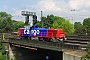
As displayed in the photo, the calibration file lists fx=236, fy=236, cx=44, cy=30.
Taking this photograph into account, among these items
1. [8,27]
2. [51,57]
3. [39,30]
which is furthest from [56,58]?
[8,27]

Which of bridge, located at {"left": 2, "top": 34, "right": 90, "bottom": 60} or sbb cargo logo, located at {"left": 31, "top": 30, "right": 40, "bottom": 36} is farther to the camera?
sbb cargo logo, located at {"left": 31, "top": 30, "right": 40, "bottom": 36}

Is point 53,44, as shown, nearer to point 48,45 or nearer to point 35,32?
point 48,45

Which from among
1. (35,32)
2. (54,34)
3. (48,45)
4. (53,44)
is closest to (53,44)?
(53,44)

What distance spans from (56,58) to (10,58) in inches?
502

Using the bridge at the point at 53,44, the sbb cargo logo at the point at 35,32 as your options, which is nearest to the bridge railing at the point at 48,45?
the bridge at the point at 53,44

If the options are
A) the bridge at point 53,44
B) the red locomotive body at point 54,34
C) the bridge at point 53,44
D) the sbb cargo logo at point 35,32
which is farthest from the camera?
the sbb cargo logo at point 35,32

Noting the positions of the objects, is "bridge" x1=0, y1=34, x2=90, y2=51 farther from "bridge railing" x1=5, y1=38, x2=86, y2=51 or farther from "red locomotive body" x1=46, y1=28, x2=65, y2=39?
"red locomotive body" x1=46, y1=28, x2=65, y2=39

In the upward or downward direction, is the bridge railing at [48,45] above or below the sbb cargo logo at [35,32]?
below

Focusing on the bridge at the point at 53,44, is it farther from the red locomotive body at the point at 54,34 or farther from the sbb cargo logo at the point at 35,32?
the sbb cargo logo at the point at 35,32

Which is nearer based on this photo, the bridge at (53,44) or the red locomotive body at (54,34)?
the bridge at (53,44)

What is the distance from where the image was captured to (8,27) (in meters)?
128

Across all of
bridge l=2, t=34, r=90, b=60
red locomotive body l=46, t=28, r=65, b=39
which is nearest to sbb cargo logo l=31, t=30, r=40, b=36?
red locomotive body l=46, t=28, r=65, b=39

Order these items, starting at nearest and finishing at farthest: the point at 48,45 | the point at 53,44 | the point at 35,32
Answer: the point at 53,44 → the point at 48,45 → the point at 35,32

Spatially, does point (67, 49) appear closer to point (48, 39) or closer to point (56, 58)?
point (48, 39)
